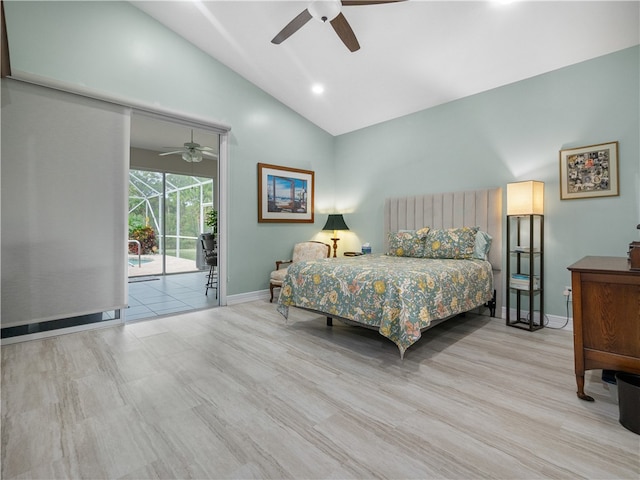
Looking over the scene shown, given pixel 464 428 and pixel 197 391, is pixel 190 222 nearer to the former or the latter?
pixel 197 391

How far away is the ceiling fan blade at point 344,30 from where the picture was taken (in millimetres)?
2557

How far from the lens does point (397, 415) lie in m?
1.76

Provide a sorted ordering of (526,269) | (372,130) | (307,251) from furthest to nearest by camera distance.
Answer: (372,130) → (307,251) → (526,269)

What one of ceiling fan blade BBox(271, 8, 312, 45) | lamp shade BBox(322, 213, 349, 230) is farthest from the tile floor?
ceiling fan blade BBox(271, 8, 312, 45)

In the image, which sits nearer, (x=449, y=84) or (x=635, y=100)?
(x=635, y=100)

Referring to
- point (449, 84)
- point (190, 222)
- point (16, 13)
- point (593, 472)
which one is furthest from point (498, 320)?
point (190, 222)

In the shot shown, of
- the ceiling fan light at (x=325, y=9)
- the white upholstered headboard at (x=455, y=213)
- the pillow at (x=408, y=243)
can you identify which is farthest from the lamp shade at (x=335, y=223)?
the ceiling fan light at (x=325, y=9)

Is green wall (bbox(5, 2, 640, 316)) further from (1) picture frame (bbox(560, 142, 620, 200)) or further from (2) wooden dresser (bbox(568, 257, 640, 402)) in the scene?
(2) wooden dresser (bbox(568, 257, 640, 402))

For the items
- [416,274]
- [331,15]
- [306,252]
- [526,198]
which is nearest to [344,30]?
[331,15]

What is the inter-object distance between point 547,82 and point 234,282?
4.59 metres

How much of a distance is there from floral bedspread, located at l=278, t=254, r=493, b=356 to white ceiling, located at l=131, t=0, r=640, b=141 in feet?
7.46

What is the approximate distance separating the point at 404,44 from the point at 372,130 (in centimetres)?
183

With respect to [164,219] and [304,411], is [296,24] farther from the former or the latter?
[164,219]

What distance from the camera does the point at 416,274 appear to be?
8.31ft
